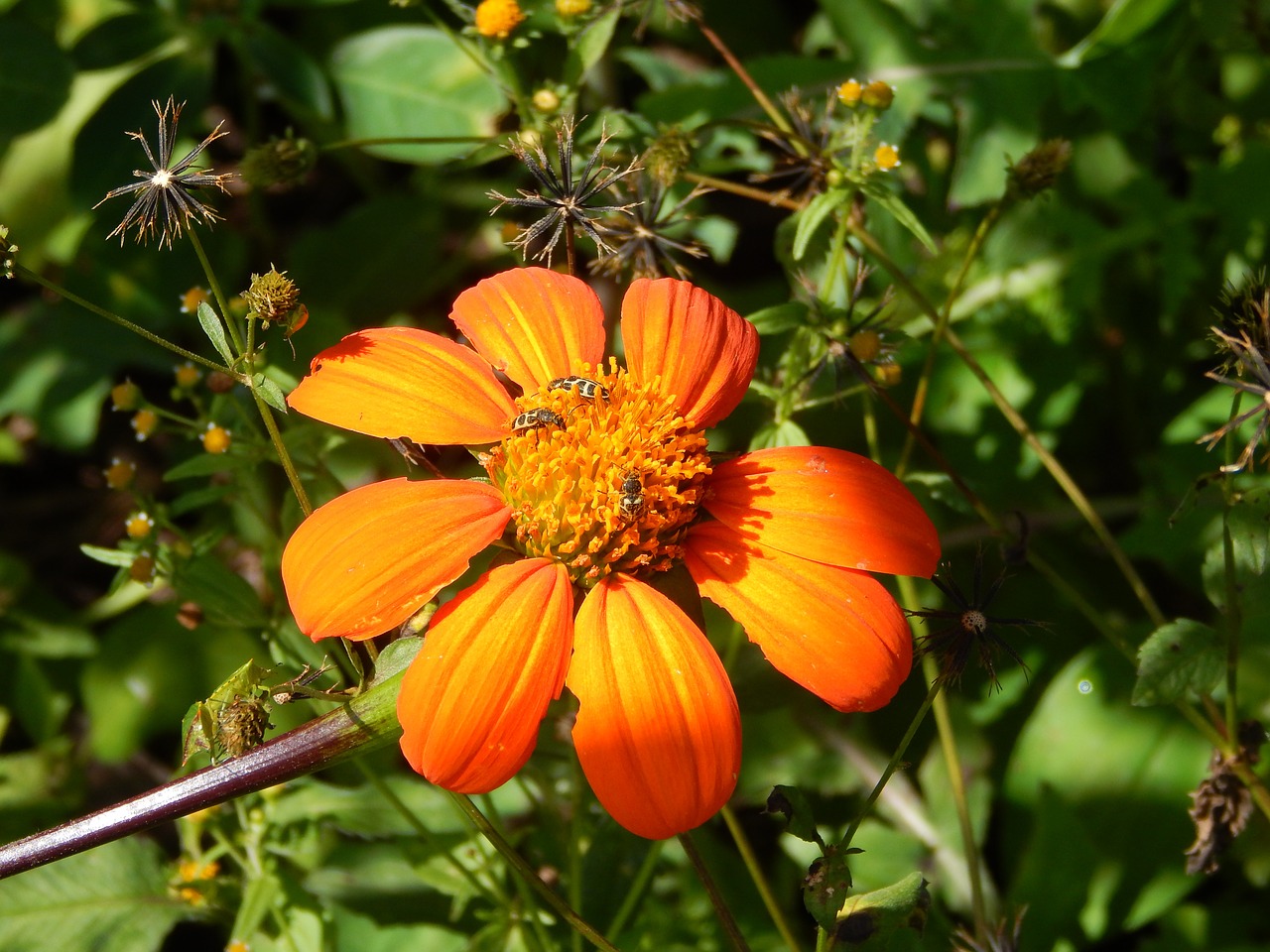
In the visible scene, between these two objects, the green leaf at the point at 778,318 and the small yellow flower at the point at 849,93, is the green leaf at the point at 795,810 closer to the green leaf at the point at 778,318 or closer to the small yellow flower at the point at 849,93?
the green leaf at the point at 778,318

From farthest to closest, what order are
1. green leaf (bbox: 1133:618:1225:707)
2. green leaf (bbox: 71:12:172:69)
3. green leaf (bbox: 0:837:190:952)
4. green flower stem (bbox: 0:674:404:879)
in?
green leaf (bbox: 71:12:172:69) → green leaf (bbox: 0:837:190:952) → green leaf (bbox: 1133:618:1225:707) → green flower stem (bbox: 0:674:404:879)

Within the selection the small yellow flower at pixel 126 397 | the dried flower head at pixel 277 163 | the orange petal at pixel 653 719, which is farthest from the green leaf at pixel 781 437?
the small yellow flower at pixel 126 397

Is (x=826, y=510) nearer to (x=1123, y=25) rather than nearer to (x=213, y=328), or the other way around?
(x=213, y=328)

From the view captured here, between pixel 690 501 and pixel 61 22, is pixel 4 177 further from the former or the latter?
pixel 690 501

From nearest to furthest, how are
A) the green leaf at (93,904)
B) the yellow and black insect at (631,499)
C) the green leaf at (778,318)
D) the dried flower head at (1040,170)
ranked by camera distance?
the yellow and black insect at (631,499), the green leaf at (778,318), the dried flower head at (1040,170), the green leaf at (93,904)

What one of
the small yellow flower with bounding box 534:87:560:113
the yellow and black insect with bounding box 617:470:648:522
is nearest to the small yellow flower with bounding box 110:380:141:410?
the small yellow flower with bounding box 534:87:560:113

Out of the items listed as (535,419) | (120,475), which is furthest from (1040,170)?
(120,475)

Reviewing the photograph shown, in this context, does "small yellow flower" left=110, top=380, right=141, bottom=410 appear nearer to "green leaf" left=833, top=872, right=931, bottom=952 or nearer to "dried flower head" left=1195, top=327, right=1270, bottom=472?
"green leaf" left=833, top=872, right=931, bottom=952
